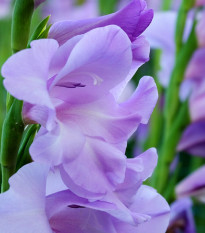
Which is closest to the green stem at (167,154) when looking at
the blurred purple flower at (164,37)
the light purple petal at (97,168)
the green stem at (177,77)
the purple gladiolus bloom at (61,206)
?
the green stem at (177,77)

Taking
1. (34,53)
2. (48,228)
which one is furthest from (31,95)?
(48,228)

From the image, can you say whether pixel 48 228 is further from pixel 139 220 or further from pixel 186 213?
pixel 186 213

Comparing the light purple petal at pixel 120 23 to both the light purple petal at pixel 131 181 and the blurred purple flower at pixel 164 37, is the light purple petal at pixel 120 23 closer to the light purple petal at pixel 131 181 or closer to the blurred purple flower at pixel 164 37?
the light purple petal at pixel 131 181

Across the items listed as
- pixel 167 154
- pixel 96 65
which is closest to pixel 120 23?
pixel 96 65

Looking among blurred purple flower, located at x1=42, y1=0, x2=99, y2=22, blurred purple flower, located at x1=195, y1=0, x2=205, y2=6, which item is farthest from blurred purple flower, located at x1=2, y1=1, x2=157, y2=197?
blurred purple flower, located at x1=42, y1=0, x2=99, y2=22

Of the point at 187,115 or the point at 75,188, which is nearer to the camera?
the point at 75,188

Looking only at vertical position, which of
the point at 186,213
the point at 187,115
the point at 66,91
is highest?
the point at 66,91

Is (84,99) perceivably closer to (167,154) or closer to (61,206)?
(61,206)

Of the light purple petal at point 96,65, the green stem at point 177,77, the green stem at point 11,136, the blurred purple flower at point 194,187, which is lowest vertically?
the blurred purple flower at point 194,187
